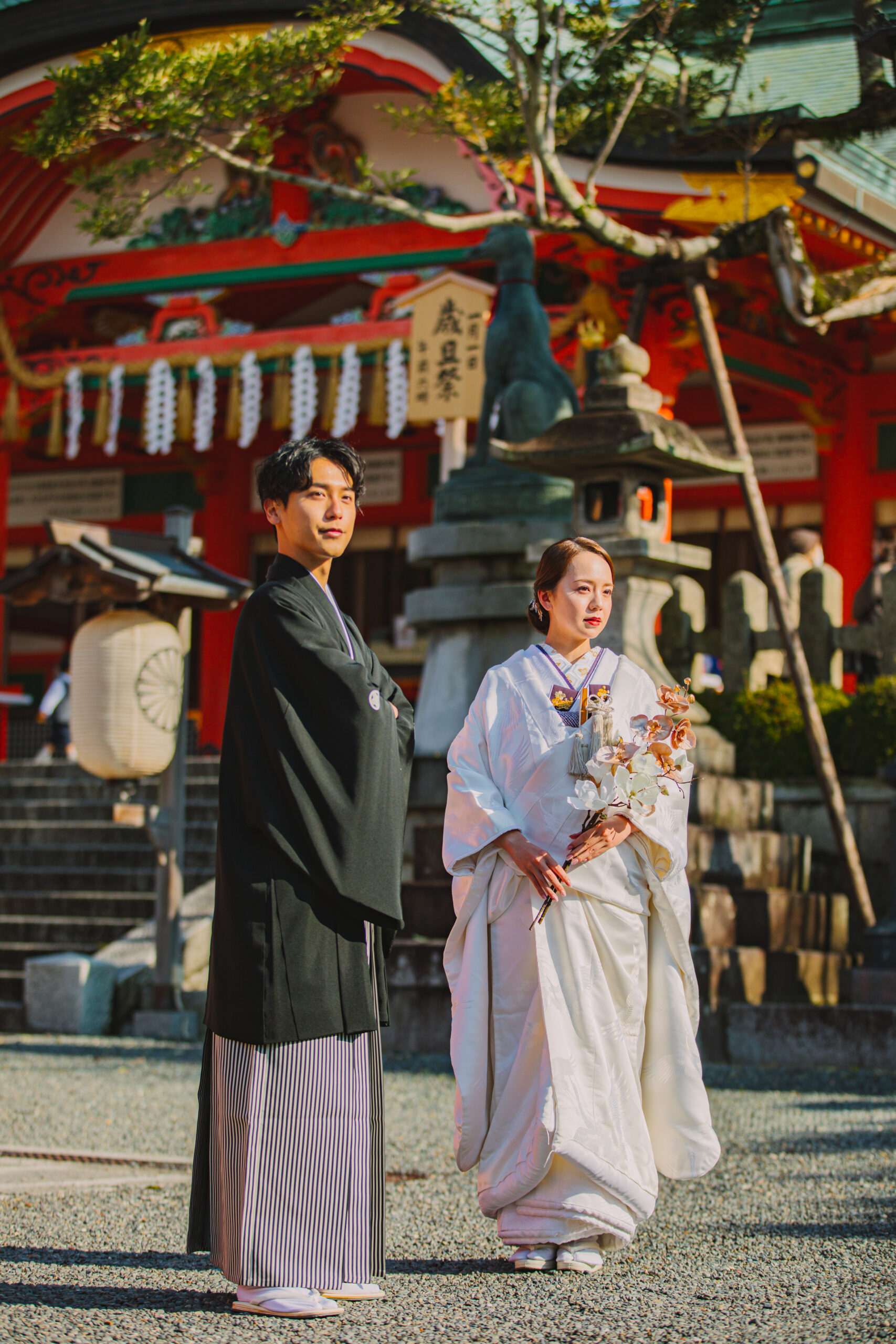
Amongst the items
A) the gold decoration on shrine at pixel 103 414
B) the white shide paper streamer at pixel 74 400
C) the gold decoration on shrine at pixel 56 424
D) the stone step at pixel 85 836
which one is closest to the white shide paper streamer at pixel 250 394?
the gold decoration on shrine at pixel 103 414

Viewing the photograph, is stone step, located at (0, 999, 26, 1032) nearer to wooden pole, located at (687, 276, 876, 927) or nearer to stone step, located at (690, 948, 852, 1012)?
stone step, located at (690, 948, 852, 1012)

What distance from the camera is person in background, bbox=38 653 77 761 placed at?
14.3m

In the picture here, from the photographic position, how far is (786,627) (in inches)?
306

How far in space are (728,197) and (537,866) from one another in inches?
333

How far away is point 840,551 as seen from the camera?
13148 mm

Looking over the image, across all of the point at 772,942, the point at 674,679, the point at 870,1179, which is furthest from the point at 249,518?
the point at 870,1179

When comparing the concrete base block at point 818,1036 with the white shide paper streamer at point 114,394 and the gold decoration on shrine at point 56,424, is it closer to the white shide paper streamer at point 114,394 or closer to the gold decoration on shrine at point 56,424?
the white shide paper streamer at point 114,394

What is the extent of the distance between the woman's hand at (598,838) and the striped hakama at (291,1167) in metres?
0.61

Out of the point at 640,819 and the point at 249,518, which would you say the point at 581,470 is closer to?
the point at 640,819

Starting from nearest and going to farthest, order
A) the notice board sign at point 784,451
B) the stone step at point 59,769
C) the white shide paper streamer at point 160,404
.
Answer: the stone step at point 59,769, the white shide paper streamer at point 160,404, the notice board sign at point 784,451

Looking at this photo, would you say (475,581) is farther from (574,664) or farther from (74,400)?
(74,400)

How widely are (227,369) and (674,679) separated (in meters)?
6.72

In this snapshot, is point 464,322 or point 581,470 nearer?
point 581,470

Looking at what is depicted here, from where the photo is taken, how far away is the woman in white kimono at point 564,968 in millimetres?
3250
